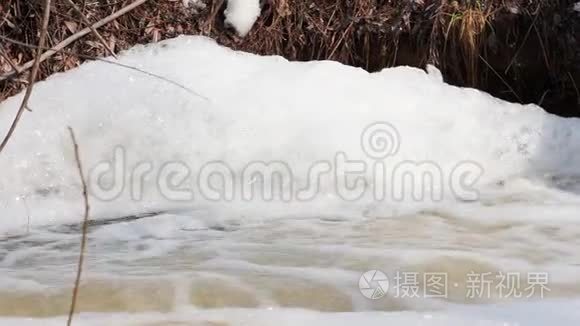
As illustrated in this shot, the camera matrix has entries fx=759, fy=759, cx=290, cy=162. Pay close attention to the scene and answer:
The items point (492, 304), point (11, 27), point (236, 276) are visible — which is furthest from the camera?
point (11, 27)

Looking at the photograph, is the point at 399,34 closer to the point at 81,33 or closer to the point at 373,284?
the point at 81,33

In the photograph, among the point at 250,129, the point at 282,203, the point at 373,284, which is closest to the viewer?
the point at 373,284

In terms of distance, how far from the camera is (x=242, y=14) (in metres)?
3.55

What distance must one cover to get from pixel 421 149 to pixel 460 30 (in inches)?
25.4

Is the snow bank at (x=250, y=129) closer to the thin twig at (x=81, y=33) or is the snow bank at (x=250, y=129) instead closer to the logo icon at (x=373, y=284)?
the thin twig at (x=81, y=33)

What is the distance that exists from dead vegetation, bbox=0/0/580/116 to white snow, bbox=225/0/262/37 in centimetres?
4

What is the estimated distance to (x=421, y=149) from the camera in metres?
3.24

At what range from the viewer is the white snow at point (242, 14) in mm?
3551

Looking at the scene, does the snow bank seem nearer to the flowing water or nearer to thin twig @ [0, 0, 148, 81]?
the flowing water

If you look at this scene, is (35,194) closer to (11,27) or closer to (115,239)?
(115,239)

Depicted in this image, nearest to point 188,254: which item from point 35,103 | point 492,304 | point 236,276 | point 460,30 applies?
point 236,276

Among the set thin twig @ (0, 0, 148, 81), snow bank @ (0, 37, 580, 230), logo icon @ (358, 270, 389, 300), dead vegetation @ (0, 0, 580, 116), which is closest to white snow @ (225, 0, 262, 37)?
dead vegetation @ (0, 0, 580, 116)

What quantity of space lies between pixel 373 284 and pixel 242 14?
1921 millimetres

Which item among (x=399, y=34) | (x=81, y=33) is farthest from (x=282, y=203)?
(x=81, y=33)
